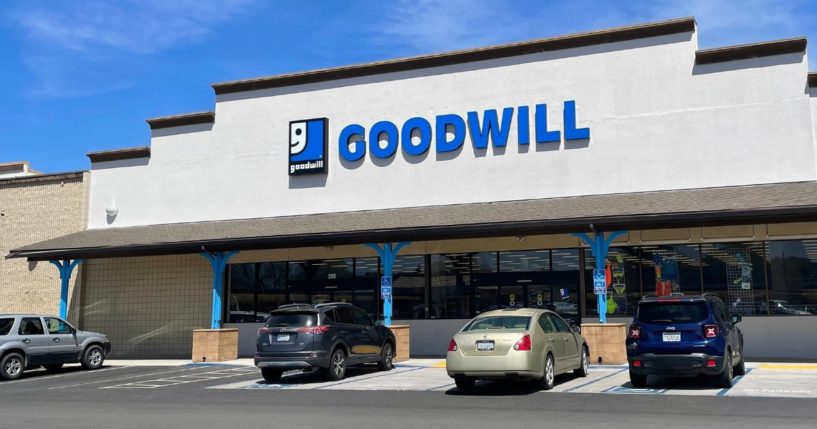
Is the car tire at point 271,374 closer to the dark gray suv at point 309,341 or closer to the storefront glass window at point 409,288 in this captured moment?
the dark gray suv at point 309,341

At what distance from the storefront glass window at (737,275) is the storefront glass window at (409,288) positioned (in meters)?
8.66

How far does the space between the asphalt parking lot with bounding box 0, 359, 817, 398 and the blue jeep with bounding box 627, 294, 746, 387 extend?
394 millimetres

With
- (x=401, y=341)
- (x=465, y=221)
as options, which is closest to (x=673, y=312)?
(x=465, y=221)

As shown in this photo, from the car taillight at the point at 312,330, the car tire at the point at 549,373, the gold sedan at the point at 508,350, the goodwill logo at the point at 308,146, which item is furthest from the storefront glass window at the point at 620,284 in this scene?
the goodwill logo at the point at 308,146

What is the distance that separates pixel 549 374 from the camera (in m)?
14.1

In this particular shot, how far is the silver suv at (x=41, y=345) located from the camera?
19.8 m

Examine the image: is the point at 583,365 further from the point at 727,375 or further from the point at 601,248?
the point at 601,248

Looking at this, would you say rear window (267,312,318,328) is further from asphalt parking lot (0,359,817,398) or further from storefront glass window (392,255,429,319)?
storefront glass window (392,255,429,319)

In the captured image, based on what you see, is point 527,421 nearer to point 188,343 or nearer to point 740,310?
point 740,310

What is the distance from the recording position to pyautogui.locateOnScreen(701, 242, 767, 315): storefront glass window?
21281 mm

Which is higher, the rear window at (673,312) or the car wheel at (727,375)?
the rear window at (673,312)

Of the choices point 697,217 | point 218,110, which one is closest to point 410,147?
point 218,110

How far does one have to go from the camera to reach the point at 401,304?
25.3m

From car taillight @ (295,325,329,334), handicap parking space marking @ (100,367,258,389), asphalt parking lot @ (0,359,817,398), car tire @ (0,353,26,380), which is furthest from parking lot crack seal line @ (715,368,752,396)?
car tire @ (0,353,26,380)
